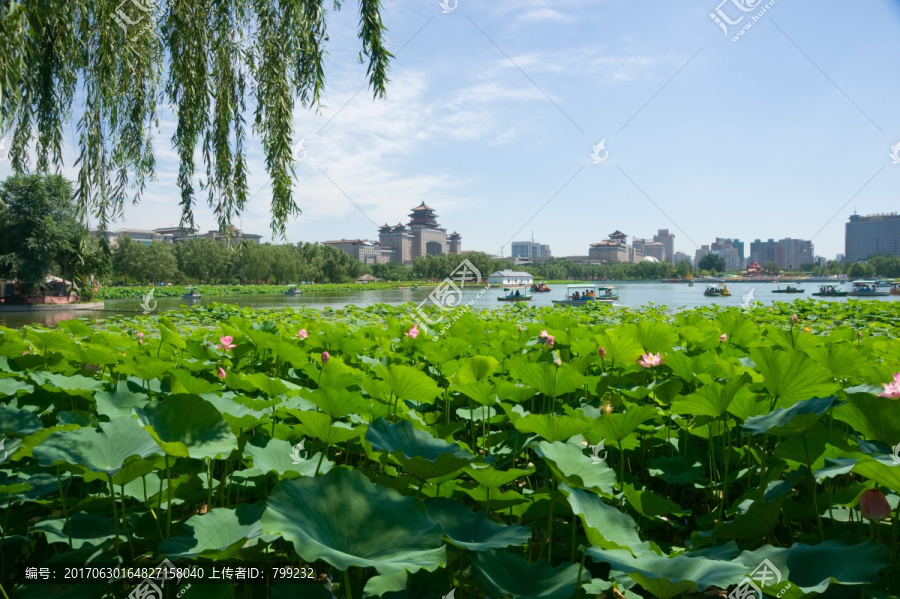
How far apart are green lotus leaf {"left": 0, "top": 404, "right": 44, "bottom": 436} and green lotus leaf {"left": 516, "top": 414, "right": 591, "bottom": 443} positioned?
1079 millimetres

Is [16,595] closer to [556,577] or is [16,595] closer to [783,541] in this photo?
[556,577]

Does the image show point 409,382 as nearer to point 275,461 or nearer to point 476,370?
point 476,370

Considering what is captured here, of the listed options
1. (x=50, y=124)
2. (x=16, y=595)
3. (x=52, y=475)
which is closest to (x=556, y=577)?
(x=16, y=595)

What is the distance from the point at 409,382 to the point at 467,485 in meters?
0.32

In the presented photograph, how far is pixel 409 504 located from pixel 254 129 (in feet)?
10.3

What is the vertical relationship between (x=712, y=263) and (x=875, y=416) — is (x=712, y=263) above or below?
above

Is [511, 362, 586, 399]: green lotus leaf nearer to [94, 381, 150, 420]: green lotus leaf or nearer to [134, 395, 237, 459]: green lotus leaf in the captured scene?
[134, 395, 237, 459]: green lotus leaf

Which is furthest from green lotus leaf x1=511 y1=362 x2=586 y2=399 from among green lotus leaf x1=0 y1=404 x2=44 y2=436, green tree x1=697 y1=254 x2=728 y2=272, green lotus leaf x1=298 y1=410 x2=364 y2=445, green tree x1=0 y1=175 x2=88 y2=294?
green tree x1=697 y1=254 x2=728 y2=272

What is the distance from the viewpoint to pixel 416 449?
3.34 feet

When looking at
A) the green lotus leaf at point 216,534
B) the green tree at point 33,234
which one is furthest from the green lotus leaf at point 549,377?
the green tree at point 33,234

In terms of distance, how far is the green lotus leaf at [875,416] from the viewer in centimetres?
93

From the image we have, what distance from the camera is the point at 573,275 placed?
204ft

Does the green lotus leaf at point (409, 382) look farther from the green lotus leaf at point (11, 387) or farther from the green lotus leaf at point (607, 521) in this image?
the green lotus leaf at point (11, 387)
